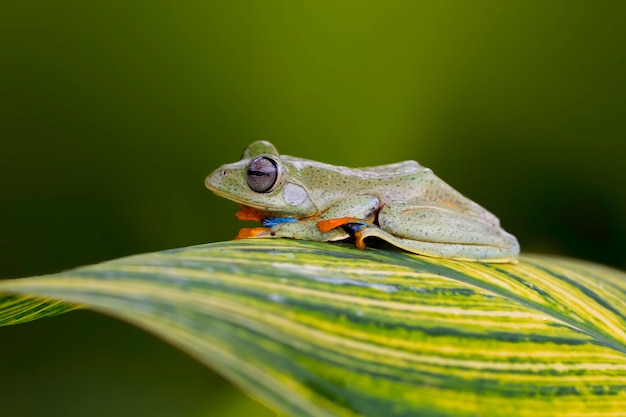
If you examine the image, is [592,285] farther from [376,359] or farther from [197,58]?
[197,58]

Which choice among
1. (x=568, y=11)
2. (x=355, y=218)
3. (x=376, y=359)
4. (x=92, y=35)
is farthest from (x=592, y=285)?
(x=92, y=35)

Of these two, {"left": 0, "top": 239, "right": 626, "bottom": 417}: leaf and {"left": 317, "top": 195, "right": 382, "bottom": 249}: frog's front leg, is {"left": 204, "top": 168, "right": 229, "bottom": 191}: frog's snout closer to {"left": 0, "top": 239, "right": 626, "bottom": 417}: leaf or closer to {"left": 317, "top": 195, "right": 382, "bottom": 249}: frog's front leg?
{"left": 317, "top": 195, "right": 382, "bottom": 249}: frog's front leg

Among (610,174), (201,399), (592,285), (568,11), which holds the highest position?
(568,11)

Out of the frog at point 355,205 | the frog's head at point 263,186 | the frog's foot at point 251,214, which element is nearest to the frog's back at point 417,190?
the frog at point 355,205

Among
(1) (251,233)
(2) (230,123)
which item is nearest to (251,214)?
(1) (251,233)

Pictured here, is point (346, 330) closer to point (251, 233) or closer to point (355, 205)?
point (251, 233)

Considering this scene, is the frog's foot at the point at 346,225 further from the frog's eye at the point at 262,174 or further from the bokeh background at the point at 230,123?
the bokeh background at the point at 230,123
